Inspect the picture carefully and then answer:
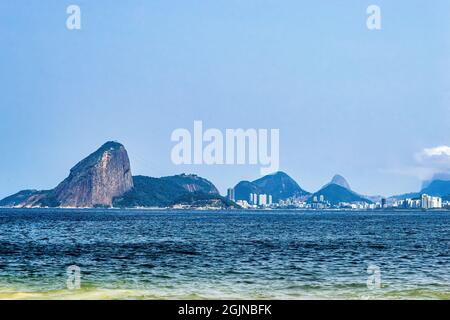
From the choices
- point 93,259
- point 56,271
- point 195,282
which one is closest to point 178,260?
point 93,259

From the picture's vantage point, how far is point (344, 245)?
260 ft

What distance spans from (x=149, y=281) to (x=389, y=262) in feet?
80.1

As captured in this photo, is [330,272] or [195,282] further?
[330,272]

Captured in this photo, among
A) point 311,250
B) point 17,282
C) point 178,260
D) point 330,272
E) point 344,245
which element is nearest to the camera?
point 17,282

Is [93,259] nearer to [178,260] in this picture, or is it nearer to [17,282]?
[178,260]

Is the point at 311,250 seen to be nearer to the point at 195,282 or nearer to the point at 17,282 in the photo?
the point at 195,282

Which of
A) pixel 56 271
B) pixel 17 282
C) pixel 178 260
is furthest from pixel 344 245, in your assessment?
pixel 17 282

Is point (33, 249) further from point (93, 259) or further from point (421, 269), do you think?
point (421, 269)

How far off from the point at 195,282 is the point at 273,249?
29222 mm
